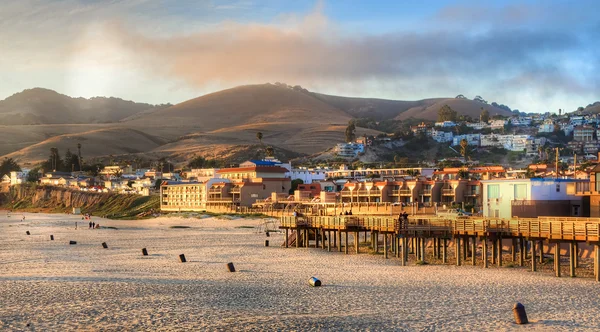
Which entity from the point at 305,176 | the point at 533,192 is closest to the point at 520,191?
the point at 533,192

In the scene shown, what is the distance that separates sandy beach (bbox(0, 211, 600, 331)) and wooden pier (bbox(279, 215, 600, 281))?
1.66 metres

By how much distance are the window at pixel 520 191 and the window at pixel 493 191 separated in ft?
6.01

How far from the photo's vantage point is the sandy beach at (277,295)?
23953 mm

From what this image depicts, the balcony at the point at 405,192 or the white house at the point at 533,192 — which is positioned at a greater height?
the white house at the point at 533,192

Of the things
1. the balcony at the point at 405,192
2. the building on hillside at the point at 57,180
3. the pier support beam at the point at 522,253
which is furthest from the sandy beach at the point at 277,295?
the building on hillside at the point at 57,180

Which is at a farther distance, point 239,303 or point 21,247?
point 21,247

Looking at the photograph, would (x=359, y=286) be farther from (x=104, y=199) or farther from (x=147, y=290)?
(x=104, y=199)

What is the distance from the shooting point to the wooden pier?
34094 millimetres

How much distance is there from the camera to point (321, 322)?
24.1 metres

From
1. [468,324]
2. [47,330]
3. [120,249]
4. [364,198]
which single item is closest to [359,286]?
[468,324]

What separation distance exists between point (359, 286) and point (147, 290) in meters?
9.43

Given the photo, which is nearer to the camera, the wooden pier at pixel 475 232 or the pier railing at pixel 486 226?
the pier railing at pixel 486 226

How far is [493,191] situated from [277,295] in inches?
1046

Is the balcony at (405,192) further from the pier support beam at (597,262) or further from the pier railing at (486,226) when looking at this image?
the pier support beam at (597,262)
